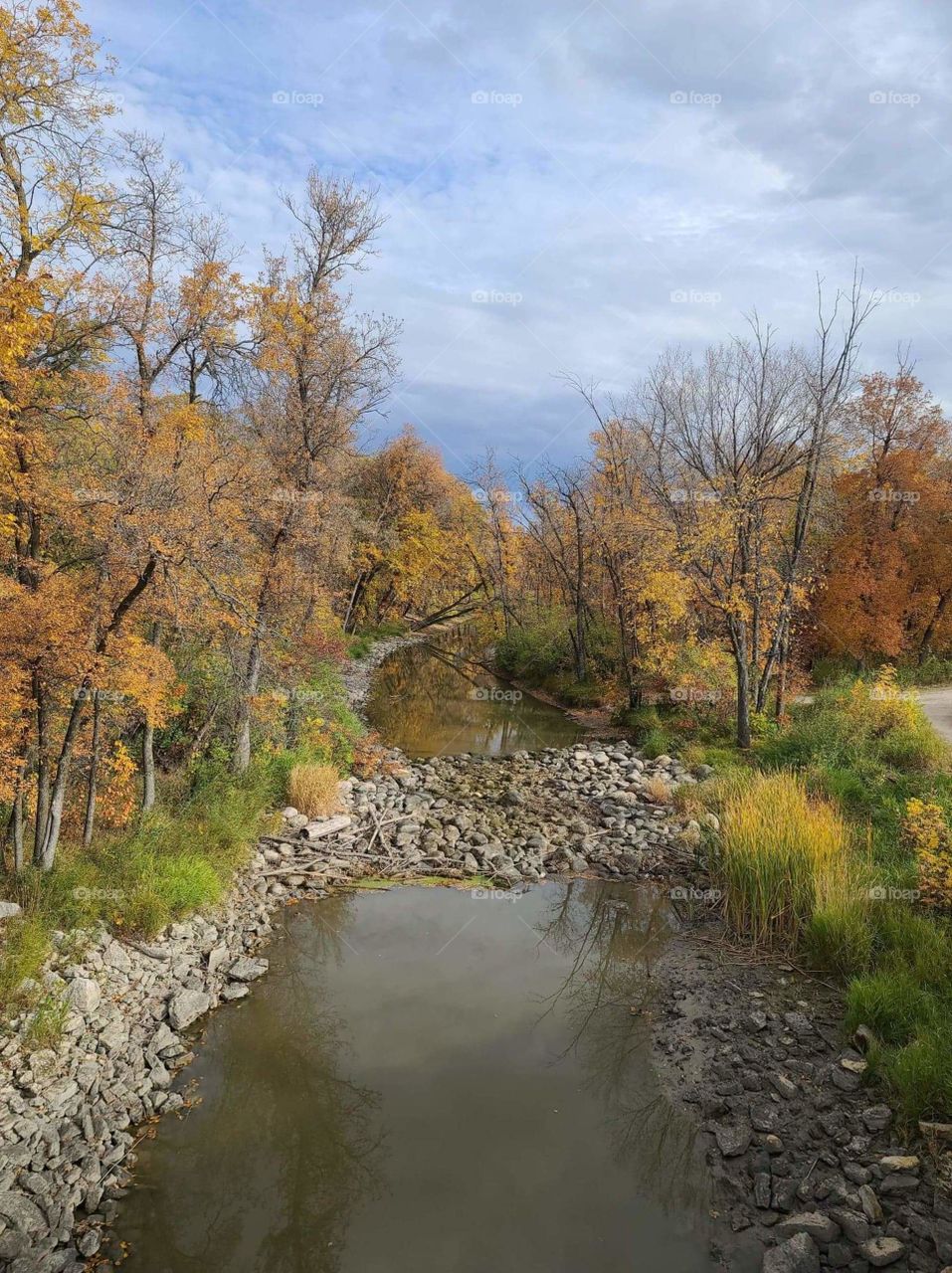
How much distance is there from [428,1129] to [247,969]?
10.4ft

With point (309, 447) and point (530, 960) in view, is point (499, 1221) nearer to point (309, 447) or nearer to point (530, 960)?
point (530, 960)

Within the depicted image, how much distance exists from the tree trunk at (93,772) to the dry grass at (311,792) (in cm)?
379

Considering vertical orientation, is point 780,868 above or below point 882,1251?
above

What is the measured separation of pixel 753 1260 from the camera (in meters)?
4.92

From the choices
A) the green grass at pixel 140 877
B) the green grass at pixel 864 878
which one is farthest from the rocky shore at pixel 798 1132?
the green grass at pixel 140 877

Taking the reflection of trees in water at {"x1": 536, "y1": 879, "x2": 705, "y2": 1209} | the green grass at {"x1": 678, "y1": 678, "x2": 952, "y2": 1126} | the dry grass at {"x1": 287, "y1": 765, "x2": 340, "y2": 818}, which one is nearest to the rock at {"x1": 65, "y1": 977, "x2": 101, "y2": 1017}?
the reflection of trees in water at {"x1": 536, "y1": 879, "x2": 705, "y2": 1209}

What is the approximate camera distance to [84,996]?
683 centimetres

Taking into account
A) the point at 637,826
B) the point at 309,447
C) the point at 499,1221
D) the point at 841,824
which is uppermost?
the point at 309,447

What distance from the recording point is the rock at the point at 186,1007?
7.14m

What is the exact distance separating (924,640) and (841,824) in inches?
585

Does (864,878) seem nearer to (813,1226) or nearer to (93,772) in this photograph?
(813,1226)

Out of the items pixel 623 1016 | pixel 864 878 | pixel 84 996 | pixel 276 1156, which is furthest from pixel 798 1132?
pixel 84 996

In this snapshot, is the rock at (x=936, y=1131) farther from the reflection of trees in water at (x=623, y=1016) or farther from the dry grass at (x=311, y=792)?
the dry grass at (x=311, y=792)

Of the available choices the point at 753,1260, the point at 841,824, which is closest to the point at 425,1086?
the point at 753,1260
